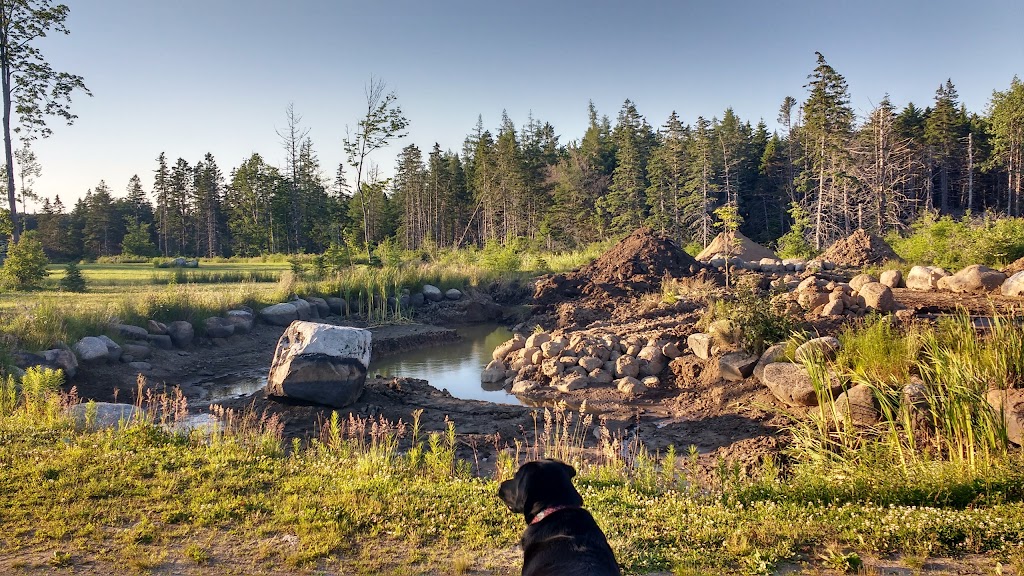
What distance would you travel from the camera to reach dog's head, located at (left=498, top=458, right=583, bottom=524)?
2.97 meters

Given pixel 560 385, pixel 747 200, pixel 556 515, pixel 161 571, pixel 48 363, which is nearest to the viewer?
pixel 556 515

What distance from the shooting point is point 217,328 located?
13.8 m

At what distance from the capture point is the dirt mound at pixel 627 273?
18797 mm

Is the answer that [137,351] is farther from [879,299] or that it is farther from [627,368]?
[879,299]

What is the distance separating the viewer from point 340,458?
547 cm

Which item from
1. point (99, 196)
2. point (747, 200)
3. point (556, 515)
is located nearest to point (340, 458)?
point (556, 515)

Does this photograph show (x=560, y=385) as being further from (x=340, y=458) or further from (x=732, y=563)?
(x=732, y=563)

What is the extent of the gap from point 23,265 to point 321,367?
1167cm

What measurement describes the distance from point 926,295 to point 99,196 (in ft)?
213

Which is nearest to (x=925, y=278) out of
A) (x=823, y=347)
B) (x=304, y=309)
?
(x=823, y=347)

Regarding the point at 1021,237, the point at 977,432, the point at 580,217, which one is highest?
the point at 580,217

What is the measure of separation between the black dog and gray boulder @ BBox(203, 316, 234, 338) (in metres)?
12.5

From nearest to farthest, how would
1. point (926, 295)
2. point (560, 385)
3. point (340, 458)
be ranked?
1. point (340, 458)
2. point (560, 385)
3. point (926, 295)

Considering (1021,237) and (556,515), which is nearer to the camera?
(556,515)
